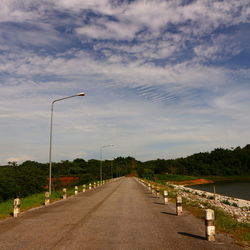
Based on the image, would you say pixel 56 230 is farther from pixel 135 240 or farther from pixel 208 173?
pixel 208 173

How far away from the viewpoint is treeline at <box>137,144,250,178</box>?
163125 millimetres

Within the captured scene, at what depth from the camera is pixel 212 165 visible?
17112cm

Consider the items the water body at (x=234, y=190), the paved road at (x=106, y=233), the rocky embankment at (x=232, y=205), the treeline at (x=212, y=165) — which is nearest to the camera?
the paved road at (x=106, y=233)

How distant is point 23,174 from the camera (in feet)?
257

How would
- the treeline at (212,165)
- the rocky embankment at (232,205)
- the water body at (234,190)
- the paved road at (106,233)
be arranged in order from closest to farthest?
the paved road at (106,233), the rocky embankment at (232,205), the water body at (234,190), the treeline at (212,165)

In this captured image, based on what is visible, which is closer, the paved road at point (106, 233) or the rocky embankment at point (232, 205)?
the paved road at point (106, 233)

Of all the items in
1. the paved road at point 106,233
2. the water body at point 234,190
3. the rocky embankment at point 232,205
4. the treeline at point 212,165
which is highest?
the treeline at point 212,165

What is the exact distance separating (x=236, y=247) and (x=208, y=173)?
16465cm

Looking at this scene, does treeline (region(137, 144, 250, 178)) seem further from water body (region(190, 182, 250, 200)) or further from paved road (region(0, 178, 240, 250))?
paved road (region(0, 178, 240, 250))

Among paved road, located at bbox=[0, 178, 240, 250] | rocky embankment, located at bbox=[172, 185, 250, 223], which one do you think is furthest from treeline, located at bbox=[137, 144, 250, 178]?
paved road, located at bbox=[0, 178, 240, 250]

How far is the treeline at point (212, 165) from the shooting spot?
6422 inches

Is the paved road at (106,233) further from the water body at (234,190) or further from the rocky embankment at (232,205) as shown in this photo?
the water body at (234,190)

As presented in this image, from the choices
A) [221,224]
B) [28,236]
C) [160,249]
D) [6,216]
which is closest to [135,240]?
[160,249]

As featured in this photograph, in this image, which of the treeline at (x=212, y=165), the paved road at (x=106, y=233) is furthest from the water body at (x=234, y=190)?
the treeline at (x=212, y=165)
